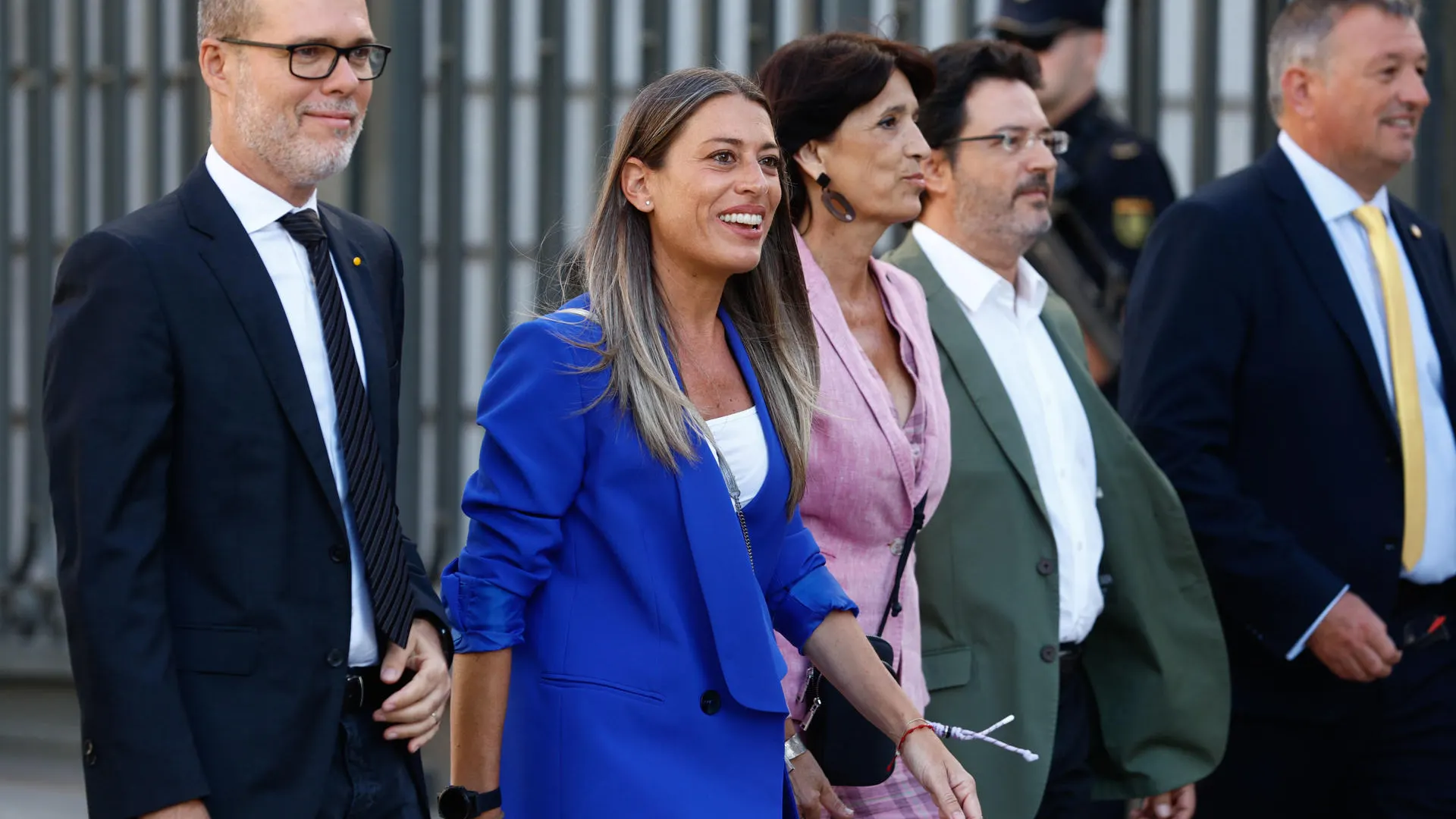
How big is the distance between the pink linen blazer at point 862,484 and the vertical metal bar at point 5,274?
14.9ft

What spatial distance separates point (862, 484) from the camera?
127 inches

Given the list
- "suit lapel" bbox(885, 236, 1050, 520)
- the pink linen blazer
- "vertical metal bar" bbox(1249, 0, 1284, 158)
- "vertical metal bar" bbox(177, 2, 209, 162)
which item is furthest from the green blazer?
"vertical metal bar" bbox(177, 2, 209, 162)

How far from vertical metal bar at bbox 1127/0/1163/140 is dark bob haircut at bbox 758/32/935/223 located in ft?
9.31

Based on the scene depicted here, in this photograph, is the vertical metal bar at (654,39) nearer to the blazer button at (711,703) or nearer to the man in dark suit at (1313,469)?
the man in dark suit at (1313,469)

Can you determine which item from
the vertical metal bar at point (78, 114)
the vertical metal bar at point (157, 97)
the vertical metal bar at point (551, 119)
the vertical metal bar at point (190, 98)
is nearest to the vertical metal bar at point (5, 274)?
the vertical metal bar at point (78, 114)

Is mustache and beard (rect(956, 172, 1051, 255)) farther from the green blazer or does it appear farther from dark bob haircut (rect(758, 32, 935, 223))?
dark bob haircut (rect(758, 32, 935, 223))

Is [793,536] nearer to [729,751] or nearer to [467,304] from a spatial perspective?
[729,751]

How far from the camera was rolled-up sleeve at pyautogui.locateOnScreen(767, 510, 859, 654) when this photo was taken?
115 inches

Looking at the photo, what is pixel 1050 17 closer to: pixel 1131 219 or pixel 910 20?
pixel 1131 219

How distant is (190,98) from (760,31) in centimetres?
211

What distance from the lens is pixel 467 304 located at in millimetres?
6586

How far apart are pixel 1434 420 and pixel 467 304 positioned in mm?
3494

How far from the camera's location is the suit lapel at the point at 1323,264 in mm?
4039

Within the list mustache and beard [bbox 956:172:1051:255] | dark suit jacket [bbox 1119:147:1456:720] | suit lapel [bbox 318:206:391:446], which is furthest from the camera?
dark suit jacket [bbox 1119:147:1456:720]
